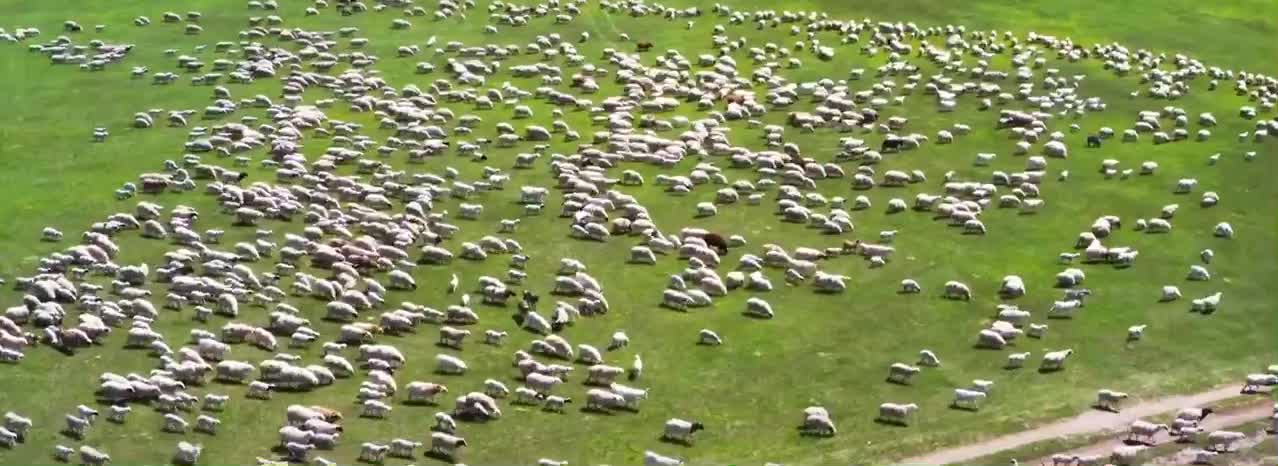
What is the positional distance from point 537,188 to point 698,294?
34.4ft

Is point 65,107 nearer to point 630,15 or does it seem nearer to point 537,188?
point 537,188

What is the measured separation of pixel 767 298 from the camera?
2183 inches

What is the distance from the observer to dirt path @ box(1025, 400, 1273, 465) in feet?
150

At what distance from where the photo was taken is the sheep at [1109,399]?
4859cm

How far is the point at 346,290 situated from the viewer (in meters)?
53.8

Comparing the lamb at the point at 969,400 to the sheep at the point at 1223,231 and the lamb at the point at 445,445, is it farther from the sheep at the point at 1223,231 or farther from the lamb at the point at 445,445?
the sheep at the point at 1223,231

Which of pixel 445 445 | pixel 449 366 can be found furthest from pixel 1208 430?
pixel 449 366

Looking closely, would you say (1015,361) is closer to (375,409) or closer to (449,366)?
(449,366)

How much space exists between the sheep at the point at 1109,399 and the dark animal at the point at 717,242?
13844 mm

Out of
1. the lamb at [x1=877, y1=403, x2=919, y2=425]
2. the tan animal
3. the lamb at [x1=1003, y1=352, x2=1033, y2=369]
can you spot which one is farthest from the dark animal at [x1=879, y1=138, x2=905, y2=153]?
the tan animal

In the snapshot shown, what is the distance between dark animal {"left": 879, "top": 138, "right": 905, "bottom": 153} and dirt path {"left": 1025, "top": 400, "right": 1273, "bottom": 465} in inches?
880

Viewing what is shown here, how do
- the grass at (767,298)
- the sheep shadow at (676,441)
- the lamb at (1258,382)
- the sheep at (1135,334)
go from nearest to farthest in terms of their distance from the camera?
the sheep shadow at (676,441) → the grass at (767,298) → the lamb at (1258,382) → the sheep at (1135,334)

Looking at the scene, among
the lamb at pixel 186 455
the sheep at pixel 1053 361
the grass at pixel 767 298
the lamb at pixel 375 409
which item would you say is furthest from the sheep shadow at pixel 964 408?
the lamb at pixel 186 455

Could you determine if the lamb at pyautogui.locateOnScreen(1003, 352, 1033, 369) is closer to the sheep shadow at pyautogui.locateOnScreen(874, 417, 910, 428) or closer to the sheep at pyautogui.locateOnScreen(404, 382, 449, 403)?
the sheep shadow at pyautogui.locateOnScreen(874, 417, 910, 428)
